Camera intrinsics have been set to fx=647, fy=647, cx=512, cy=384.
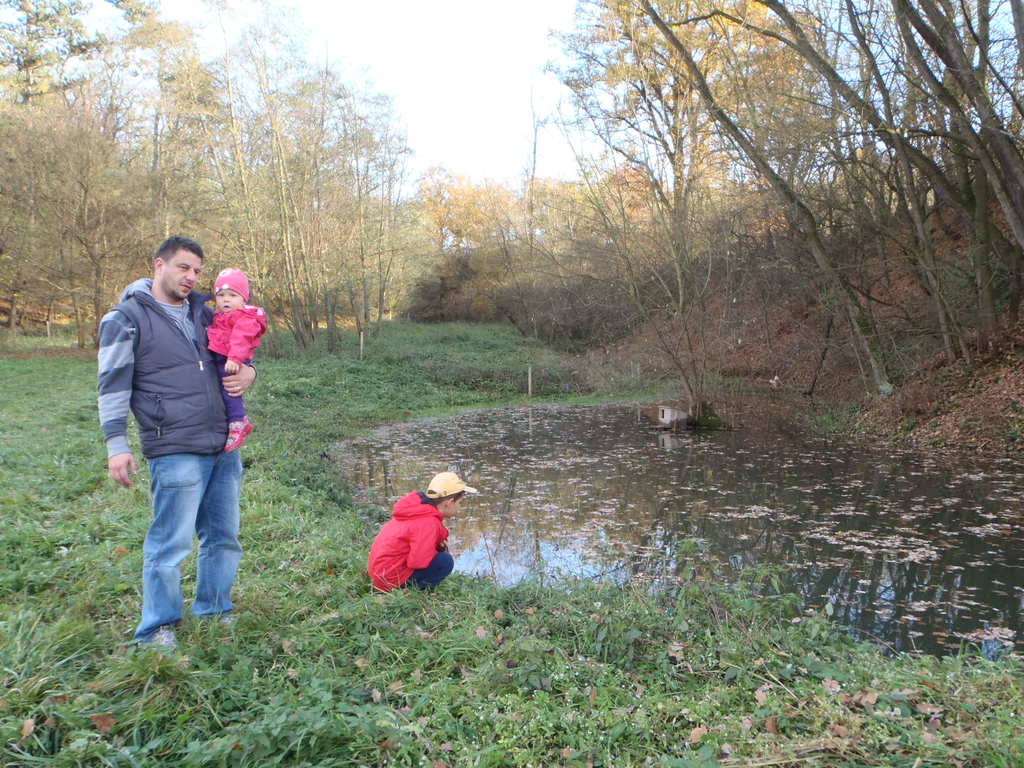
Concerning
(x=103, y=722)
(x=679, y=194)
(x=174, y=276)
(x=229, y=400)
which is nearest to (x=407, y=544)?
(x=229, y=400)

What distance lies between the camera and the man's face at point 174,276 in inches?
123

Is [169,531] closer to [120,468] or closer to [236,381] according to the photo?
[120,468]

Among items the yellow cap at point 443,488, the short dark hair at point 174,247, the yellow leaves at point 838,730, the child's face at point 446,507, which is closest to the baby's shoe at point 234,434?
the short dark hair at point 174,247

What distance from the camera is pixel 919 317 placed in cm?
1380

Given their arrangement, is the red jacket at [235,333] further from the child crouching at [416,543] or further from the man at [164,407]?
the child crouching at [416,543]

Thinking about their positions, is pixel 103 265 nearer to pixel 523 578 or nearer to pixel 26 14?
pixel 26 14

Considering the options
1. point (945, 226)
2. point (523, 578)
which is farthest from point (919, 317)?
point (523, 578)

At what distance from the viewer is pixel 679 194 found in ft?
42.7

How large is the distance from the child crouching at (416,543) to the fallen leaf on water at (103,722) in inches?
78.3

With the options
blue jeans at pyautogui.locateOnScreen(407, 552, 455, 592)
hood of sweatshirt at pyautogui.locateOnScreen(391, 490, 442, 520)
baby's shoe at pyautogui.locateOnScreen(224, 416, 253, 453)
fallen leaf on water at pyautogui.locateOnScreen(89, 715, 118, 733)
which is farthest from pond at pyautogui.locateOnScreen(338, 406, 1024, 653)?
fallen leaf on water at pyautogui.locateOnScreen(89, 715, 118, 733)

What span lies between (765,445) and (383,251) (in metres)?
17.6

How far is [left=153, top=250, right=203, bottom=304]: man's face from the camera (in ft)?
10.3

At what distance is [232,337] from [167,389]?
0.40m

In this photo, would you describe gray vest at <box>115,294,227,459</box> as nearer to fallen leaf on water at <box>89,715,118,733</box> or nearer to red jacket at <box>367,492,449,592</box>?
fallen leaf on water at <box>89,715,118,733</box>
